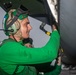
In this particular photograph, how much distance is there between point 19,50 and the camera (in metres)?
1.19

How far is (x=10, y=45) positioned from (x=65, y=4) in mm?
391

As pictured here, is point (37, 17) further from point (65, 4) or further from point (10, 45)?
point (10, 45)

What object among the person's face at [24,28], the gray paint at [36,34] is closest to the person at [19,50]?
the person's face at [24,28]

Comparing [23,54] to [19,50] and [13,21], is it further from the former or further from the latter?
[13,21]

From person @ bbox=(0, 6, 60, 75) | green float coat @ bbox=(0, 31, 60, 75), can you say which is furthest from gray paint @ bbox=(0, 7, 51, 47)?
green float coat @ bbox=(0, 31, 60, 75)

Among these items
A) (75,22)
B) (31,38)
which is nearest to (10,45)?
(75,22)

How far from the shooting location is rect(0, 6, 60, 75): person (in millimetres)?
1193

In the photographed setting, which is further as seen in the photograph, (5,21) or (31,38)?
(31,38)

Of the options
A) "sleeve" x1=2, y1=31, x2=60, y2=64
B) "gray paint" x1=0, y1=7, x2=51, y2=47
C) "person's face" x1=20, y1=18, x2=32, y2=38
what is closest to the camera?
"sleeve" x1=2, y1=31, x2=60, y2=64

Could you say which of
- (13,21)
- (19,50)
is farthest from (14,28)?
(19,50)

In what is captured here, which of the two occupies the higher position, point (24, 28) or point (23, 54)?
point (24, 28)

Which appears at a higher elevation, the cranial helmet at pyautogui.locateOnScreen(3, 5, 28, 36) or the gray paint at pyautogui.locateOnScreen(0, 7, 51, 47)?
the cranial helmet at pyautogui.locateOnScreen(3, 5, 28, 36)

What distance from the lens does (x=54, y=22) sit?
137 centimetres

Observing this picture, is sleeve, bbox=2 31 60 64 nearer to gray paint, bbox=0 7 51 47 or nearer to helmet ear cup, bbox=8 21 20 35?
helmet ear cup, bbox=8 21 20 35
